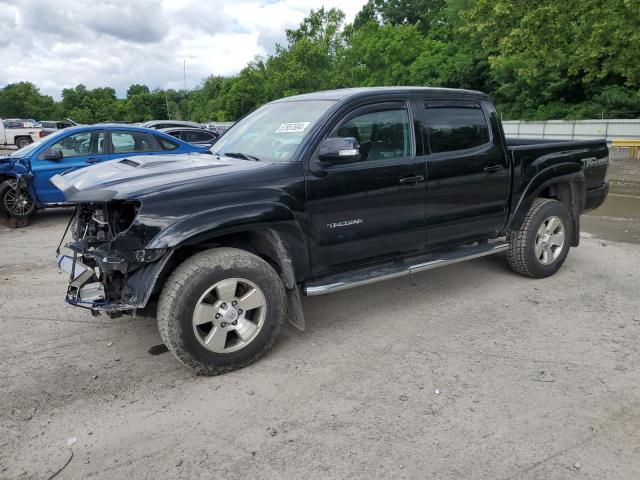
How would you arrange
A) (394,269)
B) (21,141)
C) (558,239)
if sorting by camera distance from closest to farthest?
(394,269)
(558,239)
(21,141)

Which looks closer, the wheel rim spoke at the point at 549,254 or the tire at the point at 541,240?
the tire at the point at 541,240

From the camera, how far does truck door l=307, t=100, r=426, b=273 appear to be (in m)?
3.90

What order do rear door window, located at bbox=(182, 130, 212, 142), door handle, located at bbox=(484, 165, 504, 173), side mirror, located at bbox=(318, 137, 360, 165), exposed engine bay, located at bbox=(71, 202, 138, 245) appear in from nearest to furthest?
exposed engine bay, located at bbox=(71, 202, 138, 245) → side mirror, located at bbox=(318, 137, 360, 165) → door handle, located at bbox=(484, 165, 504, 173) → rear door window, located at bbox=(182, 130, 212, 142)

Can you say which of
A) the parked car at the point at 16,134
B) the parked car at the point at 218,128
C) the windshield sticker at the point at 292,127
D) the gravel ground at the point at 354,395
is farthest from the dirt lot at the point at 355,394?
the parked car at the point at 16,134

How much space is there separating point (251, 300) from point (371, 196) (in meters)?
1.27

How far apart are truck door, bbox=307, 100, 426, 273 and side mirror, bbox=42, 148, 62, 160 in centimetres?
608

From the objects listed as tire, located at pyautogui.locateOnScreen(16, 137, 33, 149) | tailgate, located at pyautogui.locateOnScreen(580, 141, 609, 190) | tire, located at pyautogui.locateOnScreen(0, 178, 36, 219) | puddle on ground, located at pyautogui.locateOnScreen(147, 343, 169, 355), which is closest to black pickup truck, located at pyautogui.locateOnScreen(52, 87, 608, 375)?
puddle on ground, located at pyautogui.locateOnScreen(147, 343, 169, 355)

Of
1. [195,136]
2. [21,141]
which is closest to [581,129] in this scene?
[195,136]

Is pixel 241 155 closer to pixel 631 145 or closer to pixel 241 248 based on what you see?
pixel 241 248

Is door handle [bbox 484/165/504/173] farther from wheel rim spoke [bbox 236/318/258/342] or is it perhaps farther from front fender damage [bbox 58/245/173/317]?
front fender damage [bbox 58/245/173/317]

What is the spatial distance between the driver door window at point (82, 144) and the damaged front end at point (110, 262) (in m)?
5.23

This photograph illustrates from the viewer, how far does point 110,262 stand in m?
3.28

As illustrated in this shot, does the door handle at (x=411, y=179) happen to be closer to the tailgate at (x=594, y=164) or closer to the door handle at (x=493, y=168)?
the door handle at (x=493, y=168)

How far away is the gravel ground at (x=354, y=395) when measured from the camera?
268 centimetres
